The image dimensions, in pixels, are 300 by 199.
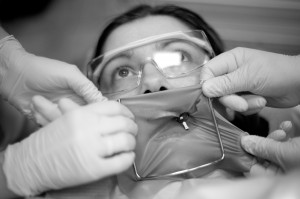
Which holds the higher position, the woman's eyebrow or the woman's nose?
the woman's eyebrow

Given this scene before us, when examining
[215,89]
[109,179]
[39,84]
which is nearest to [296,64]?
[215,89]

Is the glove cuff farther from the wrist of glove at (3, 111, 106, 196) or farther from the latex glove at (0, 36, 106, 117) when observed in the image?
the wrist of glove at (3, 111, 106, 196)

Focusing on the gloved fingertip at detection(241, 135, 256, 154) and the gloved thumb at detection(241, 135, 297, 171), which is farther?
the gloved fingertip at detection(241, 135, 256, 154)

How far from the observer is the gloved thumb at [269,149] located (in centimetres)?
88

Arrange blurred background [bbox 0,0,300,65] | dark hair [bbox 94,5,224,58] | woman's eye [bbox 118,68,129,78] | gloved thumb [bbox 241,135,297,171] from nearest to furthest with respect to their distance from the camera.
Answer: gloved thumb [bbox 241,135,297,171]
woman's eye [bbox 118,68,129,78]
dark hair [bbox 94,5,224,58]
blurred background [bbox 0,0,300,65]

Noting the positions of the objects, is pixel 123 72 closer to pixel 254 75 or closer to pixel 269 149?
pixel 254 75

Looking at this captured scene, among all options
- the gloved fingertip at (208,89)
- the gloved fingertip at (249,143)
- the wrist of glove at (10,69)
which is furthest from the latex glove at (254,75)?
the wrist of glove at (10,69)

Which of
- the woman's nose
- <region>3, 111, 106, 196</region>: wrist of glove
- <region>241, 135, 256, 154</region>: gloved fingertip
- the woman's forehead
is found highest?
the woman's forehead

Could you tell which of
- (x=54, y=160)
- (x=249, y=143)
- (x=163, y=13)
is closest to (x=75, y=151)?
(x=54, y=160)

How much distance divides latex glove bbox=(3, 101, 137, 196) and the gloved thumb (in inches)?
18.1

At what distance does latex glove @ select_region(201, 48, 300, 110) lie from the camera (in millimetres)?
1008

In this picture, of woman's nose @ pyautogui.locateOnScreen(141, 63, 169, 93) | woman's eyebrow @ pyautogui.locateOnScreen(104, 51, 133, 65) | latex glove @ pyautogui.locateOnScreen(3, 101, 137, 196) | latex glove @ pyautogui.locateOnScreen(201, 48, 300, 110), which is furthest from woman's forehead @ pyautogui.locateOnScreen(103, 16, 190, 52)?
latex glove @ pyautogui.locateOnScreen(3, 101, 137, 196)

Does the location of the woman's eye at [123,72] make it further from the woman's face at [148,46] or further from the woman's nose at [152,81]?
the woman's nose at [152,81]

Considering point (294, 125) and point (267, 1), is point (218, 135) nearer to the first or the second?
point (294, 125)
